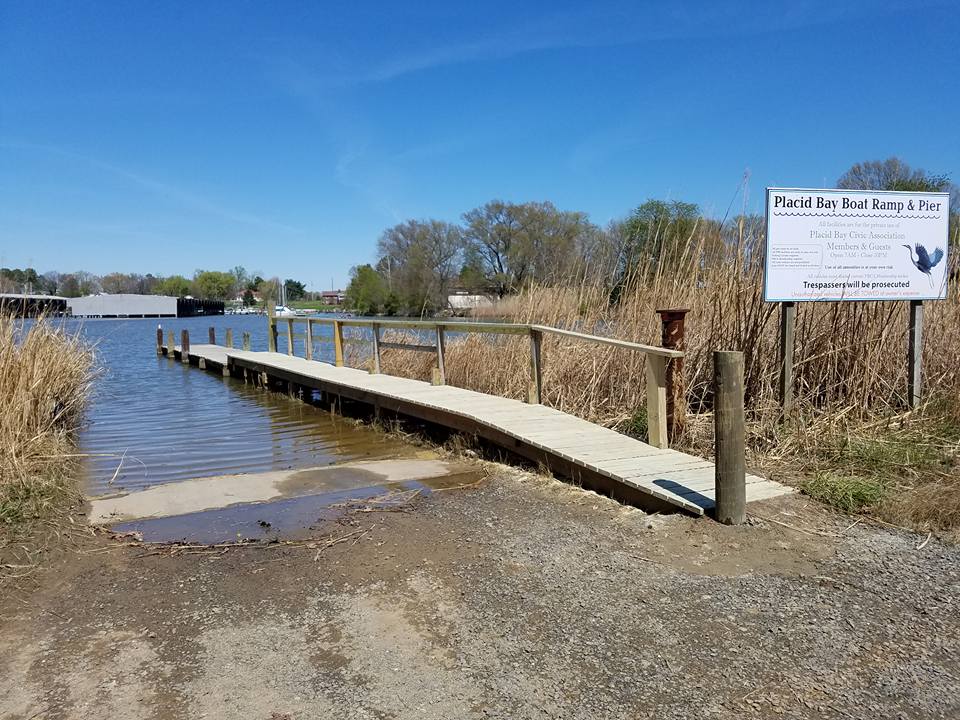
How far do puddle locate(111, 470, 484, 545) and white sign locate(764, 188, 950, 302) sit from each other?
349 centimetres

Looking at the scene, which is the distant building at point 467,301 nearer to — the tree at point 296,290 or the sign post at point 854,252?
the sign post at point 854,252

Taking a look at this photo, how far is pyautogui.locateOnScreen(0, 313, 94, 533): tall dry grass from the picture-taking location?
5.33 metres

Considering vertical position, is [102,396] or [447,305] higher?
[447,305]

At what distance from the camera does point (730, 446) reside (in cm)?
432

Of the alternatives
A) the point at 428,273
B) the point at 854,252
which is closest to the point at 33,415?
the point at 854,252

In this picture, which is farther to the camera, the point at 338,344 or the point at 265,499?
the point at 338,344

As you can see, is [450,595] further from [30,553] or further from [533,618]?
[30,553]

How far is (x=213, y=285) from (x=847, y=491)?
15749cm

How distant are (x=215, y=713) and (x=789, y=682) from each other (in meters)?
2.22

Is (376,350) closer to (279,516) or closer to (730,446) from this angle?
(279,516)

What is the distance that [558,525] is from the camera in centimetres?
478

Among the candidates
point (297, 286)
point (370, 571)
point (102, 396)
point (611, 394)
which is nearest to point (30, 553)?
point (370, 571)

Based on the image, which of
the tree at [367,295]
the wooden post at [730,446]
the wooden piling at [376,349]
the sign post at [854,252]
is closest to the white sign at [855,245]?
the sign post at [854,252]

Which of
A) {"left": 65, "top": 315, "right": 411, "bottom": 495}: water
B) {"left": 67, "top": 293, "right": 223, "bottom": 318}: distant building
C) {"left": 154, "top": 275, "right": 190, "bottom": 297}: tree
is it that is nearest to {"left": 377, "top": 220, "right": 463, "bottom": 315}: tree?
{"left": 65, "top": 315, "right": 411, "bottom": 495}: water
